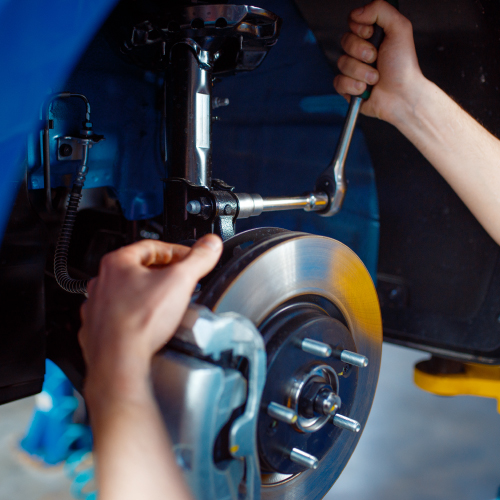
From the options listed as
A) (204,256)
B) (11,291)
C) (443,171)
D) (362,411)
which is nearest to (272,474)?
(362,411)

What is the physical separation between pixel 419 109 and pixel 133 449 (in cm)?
73

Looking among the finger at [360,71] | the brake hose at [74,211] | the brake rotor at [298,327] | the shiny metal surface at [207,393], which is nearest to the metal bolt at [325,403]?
the brake rotor at [298,327]

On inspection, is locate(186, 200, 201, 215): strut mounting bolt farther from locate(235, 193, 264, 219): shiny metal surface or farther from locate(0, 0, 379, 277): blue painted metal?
locate(0, 0, 379, 277): blue painted metal

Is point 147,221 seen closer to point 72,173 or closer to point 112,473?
point 72,173

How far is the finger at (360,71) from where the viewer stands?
85 cm

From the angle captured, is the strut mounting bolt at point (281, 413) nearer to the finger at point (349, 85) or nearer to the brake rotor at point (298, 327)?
the brake rotor at point (298, 327)

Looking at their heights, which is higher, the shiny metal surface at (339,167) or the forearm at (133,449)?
the shiny metal surface at (339,167)

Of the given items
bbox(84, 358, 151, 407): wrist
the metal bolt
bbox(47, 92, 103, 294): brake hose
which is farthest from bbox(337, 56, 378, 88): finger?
bbox(84, 358, 151, 407): wrist

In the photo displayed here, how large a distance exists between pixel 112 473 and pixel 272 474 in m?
0.28

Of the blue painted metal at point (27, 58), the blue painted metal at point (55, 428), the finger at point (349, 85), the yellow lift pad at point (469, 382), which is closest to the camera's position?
the blue painted metal at point (27, 58)

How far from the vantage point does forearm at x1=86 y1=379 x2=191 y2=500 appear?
37 centimetres

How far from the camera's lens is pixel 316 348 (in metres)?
→ 0.54

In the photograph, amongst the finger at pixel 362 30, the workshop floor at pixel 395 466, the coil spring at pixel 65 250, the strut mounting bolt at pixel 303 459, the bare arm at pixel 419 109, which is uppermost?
the finger at pixel 362 30

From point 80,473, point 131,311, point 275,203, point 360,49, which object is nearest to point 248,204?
point 275,203
